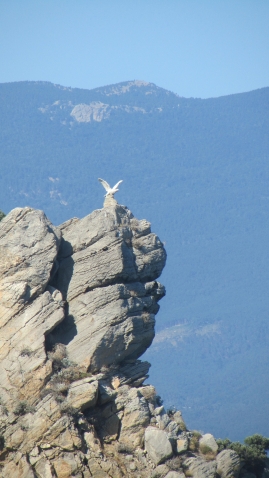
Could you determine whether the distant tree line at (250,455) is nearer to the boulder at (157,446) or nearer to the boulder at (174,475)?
the boulder at (157,446)

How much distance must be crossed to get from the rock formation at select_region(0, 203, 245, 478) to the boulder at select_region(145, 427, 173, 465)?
5 cm

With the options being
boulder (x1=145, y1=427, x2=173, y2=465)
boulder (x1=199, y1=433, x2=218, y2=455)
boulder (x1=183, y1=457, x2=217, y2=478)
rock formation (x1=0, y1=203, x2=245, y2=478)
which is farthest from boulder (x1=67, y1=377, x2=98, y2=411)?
boulder (x1=199, y1=433, x2=218, y2=455)

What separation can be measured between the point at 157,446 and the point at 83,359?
6080 mm

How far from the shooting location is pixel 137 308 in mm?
56094

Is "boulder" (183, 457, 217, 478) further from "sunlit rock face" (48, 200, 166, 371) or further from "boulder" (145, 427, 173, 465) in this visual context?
Result: "sunlit rock face" (48, 200, 166, 371)

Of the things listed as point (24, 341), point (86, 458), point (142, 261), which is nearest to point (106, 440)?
point (86, 458)

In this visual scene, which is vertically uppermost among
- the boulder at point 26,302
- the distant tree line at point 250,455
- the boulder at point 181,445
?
the boulder at point 26,302

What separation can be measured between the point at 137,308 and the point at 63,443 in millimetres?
→ 9616

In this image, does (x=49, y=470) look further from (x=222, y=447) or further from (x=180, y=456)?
(x=222, y=447)

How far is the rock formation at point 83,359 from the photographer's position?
5022cm

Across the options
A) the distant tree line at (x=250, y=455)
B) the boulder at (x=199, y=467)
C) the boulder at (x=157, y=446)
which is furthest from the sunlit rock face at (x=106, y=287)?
the distant tree line at (x=250, y=455)

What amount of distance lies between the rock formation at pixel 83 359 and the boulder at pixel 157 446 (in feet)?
0.17

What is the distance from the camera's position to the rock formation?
5022 centimetres

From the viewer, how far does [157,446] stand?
170 ft
